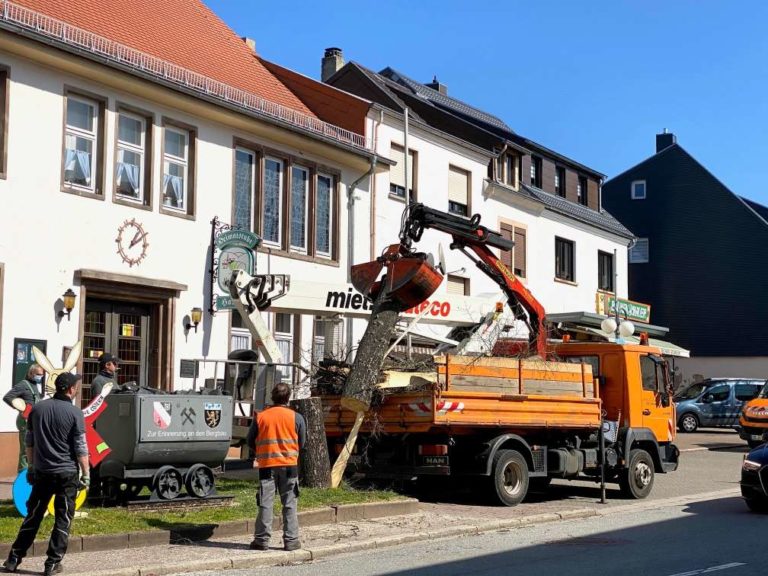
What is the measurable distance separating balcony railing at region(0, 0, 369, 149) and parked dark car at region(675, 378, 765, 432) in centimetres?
1883

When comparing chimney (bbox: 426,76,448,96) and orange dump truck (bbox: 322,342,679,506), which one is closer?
orange dump truck (bbox: 322,342,679,506)

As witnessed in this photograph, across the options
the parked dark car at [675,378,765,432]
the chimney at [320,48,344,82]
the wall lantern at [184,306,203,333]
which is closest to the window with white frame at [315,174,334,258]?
the wall lantern at [184,306,203,333]

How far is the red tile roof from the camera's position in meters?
19.4

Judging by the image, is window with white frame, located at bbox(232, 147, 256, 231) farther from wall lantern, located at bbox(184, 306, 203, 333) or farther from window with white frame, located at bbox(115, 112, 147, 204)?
window with white frame, located at bbox(115, 112, 147, 204)

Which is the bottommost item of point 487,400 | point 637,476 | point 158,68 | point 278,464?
point 637,476

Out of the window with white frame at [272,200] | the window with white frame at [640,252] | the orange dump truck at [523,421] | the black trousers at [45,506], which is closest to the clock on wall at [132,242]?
the window with white frame at [272,200]

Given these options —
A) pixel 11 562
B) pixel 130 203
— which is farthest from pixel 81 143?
pixel 11 562

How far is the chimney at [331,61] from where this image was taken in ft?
110

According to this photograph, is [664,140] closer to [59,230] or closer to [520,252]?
[520,252]

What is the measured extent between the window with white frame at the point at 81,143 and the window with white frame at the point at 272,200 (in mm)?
4511

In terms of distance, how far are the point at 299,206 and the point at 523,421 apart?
32.4ft

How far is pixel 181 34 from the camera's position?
22328 millimetres

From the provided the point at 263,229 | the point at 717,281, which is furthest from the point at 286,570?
the point at 717,281

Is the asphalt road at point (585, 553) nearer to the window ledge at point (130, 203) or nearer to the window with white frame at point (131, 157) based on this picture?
the window ledge at point (130, 203)
